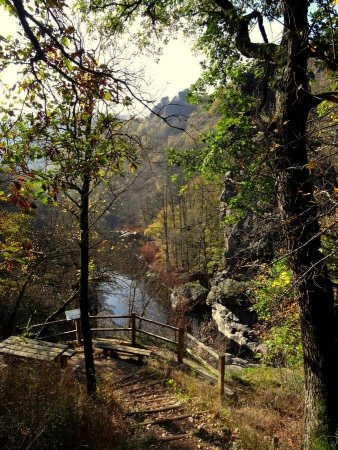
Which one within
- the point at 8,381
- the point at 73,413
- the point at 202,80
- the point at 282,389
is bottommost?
the point at 282,389

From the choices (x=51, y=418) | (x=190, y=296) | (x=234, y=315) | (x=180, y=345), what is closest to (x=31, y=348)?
(x=51, y=418)

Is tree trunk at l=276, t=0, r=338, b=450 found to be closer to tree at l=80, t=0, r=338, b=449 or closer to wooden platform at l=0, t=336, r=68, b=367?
tree at l=80, t=0, r=338, b=449

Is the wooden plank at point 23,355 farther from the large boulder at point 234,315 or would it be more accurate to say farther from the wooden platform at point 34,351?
the large boulder at point 234,315

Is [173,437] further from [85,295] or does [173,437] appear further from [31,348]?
[31,348]

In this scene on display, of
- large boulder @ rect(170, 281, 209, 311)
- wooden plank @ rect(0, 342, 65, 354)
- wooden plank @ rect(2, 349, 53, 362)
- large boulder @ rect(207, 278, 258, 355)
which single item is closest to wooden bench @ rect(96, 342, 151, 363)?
wooden plank @ rect(0, 342, 65, 354)

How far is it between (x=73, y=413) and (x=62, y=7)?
4.30 metres

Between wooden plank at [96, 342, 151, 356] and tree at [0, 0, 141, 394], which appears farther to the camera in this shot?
wooden plank at [96, 342, 151, 356]

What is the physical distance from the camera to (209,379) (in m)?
8.41

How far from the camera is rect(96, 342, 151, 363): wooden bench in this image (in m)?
8.97

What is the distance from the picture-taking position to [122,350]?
29.5 feet

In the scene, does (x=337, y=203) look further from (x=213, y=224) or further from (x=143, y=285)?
(x=213, y=224)

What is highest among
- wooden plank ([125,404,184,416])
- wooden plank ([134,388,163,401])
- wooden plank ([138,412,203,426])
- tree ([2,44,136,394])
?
tree ([2,44,136,394])

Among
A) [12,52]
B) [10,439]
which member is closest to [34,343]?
[10,439]

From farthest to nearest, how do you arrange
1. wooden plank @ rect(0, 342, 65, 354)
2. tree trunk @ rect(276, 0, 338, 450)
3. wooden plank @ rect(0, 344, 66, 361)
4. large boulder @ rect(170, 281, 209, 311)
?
large boulder @ rect(170, 281, 209, 311) → wooden plank @ rect(0, 342, 65, 354) → wooden plank @ rect(0, 344, 66, 361) → tree trunk @ rect(276, 0, 338, 450)
